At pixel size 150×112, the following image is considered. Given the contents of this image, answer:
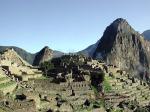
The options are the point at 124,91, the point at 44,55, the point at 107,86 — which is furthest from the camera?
the point at 44,55

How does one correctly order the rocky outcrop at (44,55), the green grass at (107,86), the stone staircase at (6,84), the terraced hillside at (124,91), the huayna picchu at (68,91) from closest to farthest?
the stone staircase at (6,84), the huayna picchu at (68,91), the terraced hillside at (124,91), the green grass at (107,86), the rocky outcrop at (44,55)

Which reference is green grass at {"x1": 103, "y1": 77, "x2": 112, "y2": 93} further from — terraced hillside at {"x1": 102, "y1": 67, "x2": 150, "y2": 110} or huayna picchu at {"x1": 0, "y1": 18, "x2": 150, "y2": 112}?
terraced hillside at {"x1": 102, "y1": 67, "x2": 150, "y2": 110}

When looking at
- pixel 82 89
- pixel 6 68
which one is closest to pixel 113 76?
pixel 82 89

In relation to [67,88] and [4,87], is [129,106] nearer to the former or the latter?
[67,88]

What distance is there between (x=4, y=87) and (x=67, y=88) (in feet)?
56.4

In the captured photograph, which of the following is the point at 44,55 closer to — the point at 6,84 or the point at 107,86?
the point at 107,86

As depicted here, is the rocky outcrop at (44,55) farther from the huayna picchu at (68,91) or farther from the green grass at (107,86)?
the green grass at (107,86)

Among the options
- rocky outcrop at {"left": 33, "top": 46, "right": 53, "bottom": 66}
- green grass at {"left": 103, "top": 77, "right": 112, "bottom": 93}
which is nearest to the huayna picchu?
green grass at {"left": 103, "top": 77, "right": 112, "bottom": 93}

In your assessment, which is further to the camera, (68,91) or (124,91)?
(124,91)

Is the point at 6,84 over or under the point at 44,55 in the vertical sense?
under

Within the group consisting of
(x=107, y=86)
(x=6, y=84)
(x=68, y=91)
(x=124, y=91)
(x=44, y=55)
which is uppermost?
(x=44, y=55)

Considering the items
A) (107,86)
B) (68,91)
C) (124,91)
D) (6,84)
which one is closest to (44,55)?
(124,91)

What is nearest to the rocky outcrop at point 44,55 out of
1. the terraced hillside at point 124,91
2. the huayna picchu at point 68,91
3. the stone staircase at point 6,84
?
the huayna picchu at point 68,91

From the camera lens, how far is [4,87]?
65062mm
